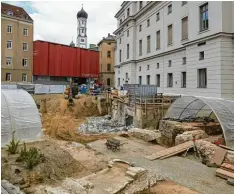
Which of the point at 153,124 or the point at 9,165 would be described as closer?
the point at 9,165

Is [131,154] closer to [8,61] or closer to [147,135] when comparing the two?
[147,135]

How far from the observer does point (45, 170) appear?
8.67 m

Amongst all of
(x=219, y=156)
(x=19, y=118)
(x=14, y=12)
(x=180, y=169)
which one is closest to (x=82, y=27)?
(x=14, y=12)

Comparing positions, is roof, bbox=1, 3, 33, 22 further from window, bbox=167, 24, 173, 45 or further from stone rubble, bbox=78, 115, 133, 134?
stone rubble, bbox=78, 115, 133, 134

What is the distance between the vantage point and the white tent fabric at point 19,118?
11.9 metres

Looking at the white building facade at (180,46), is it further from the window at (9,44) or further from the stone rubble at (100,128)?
the window at (9,44)

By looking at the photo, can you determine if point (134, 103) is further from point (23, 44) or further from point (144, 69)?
point (23, 44)

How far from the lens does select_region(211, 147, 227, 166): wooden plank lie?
10.3 meters

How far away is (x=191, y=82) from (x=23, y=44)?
3199cm

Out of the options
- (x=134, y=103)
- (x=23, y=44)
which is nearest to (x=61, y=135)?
(x=134, y=103)

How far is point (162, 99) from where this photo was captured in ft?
72.0

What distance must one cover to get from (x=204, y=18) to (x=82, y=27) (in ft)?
254

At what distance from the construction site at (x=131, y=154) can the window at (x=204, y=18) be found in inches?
285

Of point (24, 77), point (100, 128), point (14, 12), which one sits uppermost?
point (14, 12)
